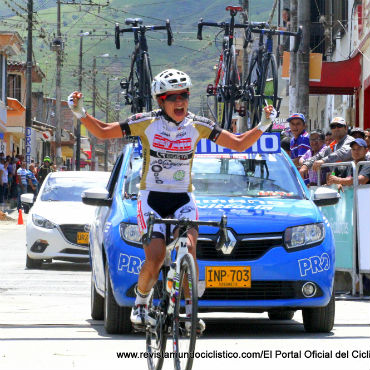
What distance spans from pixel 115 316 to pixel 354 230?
4.84 m

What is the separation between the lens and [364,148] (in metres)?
13.6

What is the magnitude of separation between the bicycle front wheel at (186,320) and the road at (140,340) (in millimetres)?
1069

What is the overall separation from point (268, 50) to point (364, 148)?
4.79 meters

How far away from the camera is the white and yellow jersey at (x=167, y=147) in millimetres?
7984

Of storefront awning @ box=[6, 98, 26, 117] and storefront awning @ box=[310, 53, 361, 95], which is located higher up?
storefront awning @ box=[310, 53, 361, 95]

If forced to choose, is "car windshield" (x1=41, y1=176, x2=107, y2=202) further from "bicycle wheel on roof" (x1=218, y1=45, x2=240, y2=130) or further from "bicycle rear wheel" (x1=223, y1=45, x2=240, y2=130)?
"bicycle rear wheel" (x1=223, y1=45, x2=240, y2=130)

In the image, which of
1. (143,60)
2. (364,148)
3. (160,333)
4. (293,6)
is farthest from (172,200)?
(293,6)

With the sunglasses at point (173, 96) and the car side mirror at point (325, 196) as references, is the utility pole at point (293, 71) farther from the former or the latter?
the sunglasses at point (173, 96)

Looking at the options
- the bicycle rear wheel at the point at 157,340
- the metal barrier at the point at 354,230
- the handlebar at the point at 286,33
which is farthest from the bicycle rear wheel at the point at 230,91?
the bicycle rear wheel at the point at 157,340

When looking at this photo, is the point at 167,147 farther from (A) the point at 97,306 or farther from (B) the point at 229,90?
(B) the point at 229,90

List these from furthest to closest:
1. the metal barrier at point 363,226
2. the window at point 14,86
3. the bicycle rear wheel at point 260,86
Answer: the window at point 14,86
the bicycle rear wheel at point 260,86
the metal barrier at point 363,226

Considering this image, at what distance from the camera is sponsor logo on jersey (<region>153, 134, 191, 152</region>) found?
8.04 meters

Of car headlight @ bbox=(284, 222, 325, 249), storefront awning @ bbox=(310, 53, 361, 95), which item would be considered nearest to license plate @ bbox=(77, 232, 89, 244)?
car headlight @ bbox=(284, 222, 325, 249)

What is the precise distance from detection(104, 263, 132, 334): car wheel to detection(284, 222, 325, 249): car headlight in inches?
55.9
